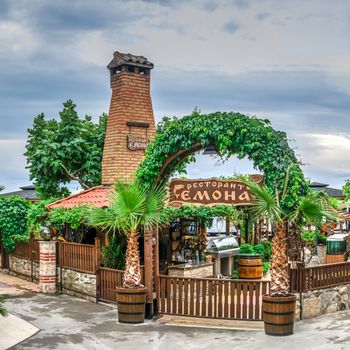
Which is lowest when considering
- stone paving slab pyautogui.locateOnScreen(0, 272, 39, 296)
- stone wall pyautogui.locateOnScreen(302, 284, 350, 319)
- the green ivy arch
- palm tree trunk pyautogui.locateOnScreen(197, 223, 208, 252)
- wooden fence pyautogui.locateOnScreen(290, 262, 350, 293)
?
stone paving slab pyautogui.locateOnScreen(0, 272, 39, 296)

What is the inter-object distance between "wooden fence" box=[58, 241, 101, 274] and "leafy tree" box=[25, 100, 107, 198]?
28.6 feet

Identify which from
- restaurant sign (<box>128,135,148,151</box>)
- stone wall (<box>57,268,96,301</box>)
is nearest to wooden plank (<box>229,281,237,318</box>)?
stone wall (<box>57,268,96,301</box>)

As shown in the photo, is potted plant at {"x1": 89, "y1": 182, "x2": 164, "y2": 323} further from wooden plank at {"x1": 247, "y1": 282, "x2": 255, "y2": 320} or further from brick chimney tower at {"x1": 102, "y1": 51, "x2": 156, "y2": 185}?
brick chimney tower at {"x1": 102, "y1": 51, "x2": 156, "y2": 185}

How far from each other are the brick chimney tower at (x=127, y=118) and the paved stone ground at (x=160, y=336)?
20.7ft

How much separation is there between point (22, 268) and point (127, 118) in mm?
6522

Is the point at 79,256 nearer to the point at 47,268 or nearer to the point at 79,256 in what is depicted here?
the point at 79,256

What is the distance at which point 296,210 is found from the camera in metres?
10.2

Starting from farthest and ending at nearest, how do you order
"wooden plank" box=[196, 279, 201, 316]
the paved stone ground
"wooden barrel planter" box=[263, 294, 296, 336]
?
"wooden plank" box=[196, 279, 201, 316], "wooden barrel planter" box=[263, 294, 296, 336], the paved stone ground

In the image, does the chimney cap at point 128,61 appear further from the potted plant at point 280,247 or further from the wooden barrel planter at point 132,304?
the potted plant at point 280,247

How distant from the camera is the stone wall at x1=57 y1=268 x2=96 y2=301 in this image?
48.0 feet

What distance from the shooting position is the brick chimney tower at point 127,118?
18062 mm

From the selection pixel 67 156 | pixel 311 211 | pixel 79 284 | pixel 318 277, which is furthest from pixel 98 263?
pixel 67 156

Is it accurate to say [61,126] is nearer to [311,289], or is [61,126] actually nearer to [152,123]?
[152,123]

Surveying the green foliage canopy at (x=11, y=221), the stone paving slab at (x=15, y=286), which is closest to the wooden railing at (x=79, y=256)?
the stone paving slab at (x=15, y=286)
